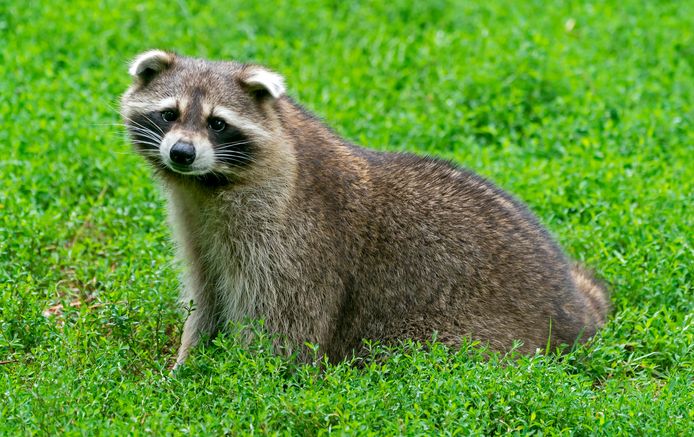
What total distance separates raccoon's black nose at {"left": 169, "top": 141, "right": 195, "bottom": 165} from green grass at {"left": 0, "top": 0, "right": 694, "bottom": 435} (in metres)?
0.97

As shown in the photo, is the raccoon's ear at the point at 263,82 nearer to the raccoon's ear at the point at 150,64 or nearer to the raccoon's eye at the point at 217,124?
the raccoon's eye at the point at 217,124

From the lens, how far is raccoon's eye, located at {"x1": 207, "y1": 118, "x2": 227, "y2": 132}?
233 inches

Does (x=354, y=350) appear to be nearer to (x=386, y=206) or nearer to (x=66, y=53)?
(x=386, y=206)

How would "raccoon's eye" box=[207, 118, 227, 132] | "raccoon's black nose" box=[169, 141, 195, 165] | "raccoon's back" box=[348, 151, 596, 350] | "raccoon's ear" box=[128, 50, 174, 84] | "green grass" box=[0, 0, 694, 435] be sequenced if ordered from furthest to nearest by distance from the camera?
"raccoon's back" box=[348, 151, 596, 350], "raccoon's ear" box=[128, 50, 174, 84], "raccoon's eye" box=[207, 118, 227, 132], "raccoon's black nose" box=[169, 141, 195, 165], "green grass" box=[0, 0, 694, 435]

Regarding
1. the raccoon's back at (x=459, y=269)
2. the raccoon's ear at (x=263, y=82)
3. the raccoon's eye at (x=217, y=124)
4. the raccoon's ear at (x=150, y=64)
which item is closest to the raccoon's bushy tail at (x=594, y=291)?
the raccoon's back at (x=459, y=269)

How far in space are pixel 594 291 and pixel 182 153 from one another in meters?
2.81

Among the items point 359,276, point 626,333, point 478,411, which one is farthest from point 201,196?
point 626,333

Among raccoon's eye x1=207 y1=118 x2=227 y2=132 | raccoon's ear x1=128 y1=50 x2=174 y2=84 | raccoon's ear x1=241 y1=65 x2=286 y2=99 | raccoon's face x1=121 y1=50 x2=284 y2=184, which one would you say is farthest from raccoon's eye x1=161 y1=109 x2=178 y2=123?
raccoon's ear x1=241 y1=65 x2=286 y2=99

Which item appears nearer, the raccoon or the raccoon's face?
the raccoon's face

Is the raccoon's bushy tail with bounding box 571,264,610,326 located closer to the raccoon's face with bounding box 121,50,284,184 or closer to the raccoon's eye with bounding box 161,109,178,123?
the raccoon's face with bounding box 121,50,284,184

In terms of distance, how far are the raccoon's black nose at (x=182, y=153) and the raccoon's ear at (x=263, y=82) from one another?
58 cm

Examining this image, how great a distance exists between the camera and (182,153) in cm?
568

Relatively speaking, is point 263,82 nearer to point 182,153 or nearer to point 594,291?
point 182,153

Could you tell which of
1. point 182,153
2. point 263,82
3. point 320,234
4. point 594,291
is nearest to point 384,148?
point 594,291
